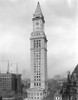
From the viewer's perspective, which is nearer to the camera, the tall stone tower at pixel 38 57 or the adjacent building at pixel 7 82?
the tall stone tower at pixel 38 57

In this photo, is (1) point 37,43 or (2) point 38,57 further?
(1) point 37,43

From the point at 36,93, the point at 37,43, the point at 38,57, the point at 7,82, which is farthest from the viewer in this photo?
the point at 7,82

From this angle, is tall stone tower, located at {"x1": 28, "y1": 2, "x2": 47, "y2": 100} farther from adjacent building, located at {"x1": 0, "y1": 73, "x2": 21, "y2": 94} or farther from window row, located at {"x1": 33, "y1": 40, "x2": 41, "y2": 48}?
adjacent building, located at {"x1": 0, "y1": 73, "x2": 21, "y2": 94}

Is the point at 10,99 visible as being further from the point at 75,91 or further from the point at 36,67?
the point at 75,91

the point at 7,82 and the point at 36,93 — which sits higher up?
the point at 7,82

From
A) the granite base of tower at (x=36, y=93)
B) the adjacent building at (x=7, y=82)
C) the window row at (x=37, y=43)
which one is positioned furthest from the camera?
the adjacent building at (x=7, y=82)

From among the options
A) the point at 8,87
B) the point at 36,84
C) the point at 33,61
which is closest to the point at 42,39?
the point at 33,61

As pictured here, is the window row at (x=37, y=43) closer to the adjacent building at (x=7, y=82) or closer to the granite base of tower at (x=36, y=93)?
the granite base of tower at (x=36, y=93)

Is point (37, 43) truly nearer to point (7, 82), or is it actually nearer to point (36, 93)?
point (36, 93)

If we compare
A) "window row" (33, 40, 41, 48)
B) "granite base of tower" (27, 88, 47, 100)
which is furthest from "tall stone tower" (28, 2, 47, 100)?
"granite base of tower" (27, 88, 47, 100)

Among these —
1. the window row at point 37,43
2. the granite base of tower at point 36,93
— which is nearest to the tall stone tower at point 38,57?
the window row at point 37,43

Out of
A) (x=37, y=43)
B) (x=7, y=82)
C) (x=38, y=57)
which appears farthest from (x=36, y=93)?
(x=7, y=82)
